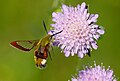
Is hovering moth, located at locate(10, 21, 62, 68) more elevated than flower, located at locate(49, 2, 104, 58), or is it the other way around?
flower, located at locate(49, 2, 104, 58)

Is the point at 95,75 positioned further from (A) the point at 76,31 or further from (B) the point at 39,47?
(B) the point at 39,47

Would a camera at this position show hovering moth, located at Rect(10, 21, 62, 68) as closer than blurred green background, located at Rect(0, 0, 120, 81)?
Yes

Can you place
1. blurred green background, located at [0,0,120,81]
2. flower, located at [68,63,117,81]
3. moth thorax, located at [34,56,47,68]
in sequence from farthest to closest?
1. blurred green background, located at [0,0,120,81]
2. flower, located at [68,63,117,81]
3. moth thorax, located at [34,56,47,68]

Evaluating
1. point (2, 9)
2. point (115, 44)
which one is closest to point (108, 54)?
point (115, 44)

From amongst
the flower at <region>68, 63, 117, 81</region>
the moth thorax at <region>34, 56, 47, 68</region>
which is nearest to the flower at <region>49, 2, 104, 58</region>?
the flower at <region>68, 63, 117, 81</region>

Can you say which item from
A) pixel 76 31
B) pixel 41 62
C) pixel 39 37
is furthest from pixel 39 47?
pixel 39 37

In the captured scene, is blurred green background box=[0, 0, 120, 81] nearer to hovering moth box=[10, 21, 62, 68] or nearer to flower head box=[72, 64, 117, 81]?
flower head box=[72, 64, 117, 81]

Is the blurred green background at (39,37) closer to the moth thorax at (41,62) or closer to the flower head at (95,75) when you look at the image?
the flower head at (95,75)
